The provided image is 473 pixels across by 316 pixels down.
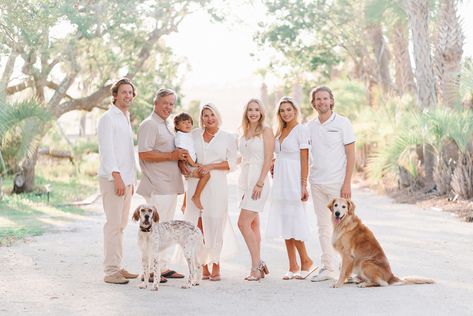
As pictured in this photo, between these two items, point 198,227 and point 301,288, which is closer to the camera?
point 301,288

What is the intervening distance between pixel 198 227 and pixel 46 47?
45.9 ft

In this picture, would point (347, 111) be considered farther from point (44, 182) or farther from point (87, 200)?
point (87, 200)

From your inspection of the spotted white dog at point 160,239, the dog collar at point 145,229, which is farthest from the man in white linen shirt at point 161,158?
the dog collar at point 145,229

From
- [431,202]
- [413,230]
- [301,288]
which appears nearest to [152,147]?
[301,288]

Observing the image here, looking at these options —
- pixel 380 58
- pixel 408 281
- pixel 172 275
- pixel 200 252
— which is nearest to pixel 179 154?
pixel 200 252

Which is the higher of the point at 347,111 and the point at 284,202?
the point at 347,111

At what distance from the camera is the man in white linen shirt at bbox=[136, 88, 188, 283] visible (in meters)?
9.15

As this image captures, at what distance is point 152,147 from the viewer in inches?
362

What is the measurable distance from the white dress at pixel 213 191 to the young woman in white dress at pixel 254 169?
190 millimetres

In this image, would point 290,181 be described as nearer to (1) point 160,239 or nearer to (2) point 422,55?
(1) point 160,239

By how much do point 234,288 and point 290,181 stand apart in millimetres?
1386

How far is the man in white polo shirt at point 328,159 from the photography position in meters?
9.23

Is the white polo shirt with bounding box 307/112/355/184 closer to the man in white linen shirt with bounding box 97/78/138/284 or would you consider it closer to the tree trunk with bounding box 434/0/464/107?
the man in white linen shirt with bounding box 97/78/138/284

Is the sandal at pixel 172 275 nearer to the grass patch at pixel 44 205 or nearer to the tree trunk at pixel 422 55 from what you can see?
the grass patch at pixel 44 205
